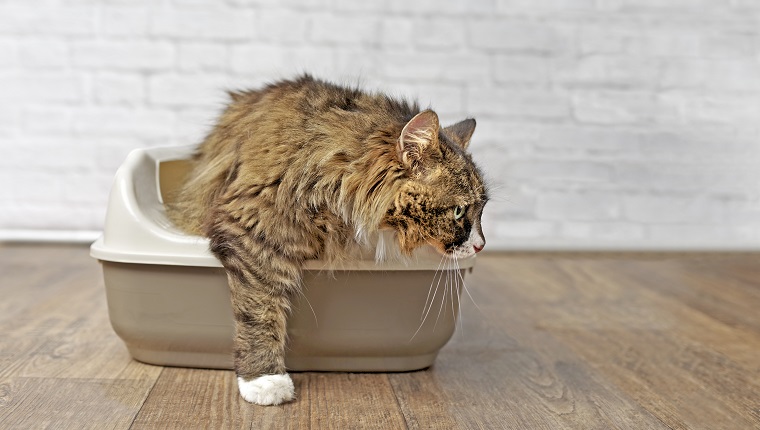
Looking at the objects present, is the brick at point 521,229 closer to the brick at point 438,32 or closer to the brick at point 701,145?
the brick at point 701,145

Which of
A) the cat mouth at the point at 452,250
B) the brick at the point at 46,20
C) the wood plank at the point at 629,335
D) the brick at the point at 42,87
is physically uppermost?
the brick at the point at 46,20

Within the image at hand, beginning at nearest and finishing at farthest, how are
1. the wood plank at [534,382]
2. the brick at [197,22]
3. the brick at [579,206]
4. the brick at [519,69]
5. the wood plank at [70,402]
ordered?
the wood plank at [70,402], the wood plank at [534,382], the brick at [197,22], the brick at [519,69], the brick at [579,206]

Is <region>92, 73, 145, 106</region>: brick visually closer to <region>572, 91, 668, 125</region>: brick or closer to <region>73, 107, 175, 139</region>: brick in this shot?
<region>73, 107, 175, 139</region>: brick

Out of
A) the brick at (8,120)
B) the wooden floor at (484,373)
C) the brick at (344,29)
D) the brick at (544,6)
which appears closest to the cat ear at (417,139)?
the wooden floor at (484,373)

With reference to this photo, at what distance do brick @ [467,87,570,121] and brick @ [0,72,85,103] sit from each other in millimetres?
1463

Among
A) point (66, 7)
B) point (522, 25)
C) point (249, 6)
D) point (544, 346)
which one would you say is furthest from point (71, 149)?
point (544, 346)

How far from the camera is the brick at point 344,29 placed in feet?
9.89

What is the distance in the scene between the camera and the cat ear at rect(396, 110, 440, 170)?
142cm

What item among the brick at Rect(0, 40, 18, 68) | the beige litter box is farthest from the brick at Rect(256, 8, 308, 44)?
the beige litter box

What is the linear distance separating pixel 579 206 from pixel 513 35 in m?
0.71

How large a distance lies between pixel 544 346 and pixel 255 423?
842mm

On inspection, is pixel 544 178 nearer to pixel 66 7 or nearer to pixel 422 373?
pixel 422 373

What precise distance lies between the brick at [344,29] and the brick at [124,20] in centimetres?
61

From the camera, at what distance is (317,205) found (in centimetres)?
148
